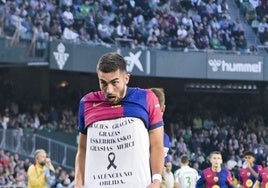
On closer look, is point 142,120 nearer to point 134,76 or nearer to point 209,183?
point 209,183

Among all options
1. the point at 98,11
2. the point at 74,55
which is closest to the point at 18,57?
the point at 74,55

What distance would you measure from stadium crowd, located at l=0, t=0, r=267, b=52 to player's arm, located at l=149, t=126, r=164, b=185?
19.7m

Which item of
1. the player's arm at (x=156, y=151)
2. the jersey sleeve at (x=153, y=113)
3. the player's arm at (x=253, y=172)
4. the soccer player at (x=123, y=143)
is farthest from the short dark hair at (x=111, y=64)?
the player's arm at (x=253, y=172)

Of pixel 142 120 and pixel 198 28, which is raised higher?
pixel 198 28

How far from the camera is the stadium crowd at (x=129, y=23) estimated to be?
26562 millimetres

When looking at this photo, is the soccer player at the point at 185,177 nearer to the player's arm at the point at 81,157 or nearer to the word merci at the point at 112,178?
the player's arm at the point at 81,157

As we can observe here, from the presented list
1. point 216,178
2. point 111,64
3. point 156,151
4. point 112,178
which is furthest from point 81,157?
point 216,178

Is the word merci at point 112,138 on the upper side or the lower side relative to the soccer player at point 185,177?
lower

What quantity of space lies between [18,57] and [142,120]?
20.7 m

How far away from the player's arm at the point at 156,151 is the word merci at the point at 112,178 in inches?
6.7

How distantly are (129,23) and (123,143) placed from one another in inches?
975

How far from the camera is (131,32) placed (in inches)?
1196

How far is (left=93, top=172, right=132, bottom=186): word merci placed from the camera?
20.0ft

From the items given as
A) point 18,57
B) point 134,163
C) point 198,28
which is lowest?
point 134,163
